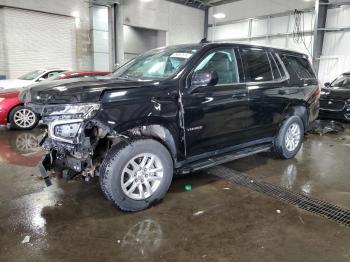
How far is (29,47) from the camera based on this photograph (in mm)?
11508

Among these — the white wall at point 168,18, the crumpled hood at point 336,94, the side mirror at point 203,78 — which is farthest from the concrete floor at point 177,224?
the white wall at point 168,18

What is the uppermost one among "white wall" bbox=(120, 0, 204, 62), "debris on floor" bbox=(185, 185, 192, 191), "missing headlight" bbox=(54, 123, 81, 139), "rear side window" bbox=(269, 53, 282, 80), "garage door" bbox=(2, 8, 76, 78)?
"white wall" bbox=(120, 0, 204, 62)

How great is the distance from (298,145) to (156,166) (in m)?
2.85

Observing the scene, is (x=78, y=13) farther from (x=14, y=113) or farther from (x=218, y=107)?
(x=218, y=107)

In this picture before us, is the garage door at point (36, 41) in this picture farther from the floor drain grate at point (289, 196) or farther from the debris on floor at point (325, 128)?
the floor drain grate at point (289, 196)

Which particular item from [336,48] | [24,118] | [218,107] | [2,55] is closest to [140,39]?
[2,55]

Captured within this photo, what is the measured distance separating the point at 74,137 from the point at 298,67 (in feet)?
11.8

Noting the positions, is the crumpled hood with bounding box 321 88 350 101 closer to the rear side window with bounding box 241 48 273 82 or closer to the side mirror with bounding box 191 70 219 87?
the rear side window with bounding box 241 48 273 82

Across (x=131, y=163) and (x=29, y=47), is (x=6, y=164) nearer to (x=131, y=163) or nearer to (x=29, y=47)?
(x=131, y=163)

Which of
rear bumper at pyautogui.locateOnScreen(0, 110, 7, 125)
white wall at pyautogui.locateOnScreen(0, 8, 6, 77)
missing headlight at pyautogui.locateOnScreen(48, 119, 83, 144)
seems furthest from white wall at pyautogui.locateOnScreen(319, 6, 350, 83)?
white wall at pyautogui.locateOnScreen(0, 8, 6, 77)

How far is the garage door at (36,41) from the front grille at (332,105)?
9.88m

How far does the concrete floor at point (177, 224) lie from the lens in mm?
2270

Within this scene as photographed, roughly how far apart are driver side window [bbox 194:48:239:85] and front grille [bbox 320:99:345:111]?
5720mm

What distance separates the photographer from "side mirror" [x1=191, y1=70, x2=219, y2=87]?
2.97 metres
